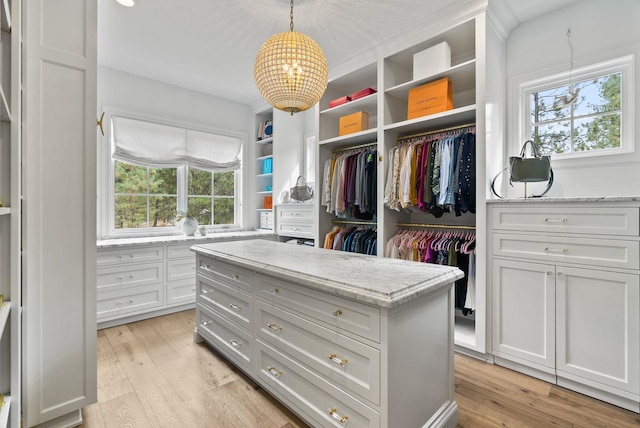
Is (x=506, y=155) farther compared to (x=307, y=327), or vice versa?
(x=506, y=155)

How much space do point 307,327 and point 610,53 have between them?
287 cm

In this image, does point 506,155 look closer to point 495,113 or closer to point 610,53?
point 495,113

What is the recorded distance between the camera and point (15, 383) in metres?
1.15

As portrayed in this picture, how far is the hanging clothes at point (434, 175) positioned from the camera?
94.6 inches

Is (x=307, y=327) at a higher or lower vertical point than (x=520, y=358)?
higher

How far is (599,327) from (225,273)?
240 centimetres

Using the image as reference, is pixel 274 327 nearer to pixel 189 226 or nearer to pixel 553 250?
pixel 553 250

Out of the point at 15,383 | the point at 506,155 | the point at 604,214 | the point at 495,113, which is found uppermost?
the point at 495,113

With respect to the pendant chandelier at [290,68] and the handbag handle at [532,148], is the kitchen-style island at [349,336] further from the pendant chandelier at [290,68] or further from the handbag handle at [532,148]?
the handbag handle at [532,148]

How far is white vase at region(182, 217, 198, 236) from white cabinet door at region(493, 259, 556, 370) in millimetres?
3300

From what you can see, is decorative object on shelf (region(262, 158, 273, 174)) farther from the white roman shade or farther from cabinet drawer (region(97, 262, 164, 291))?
cabinet drawer (region(97, 262, 164, 291))

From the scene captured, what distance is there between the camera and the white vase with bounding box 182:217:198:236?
3861mm

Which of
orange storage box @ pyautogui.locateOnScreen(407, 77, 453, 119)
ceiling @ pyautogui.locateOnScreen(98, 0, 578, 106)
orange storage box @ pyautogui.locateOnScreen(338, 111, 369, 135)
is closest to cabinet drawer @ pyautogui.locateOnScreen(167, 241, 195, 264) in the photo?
ceiling @ pyautogui.locateOnScreen(98, 0, 578, 106)

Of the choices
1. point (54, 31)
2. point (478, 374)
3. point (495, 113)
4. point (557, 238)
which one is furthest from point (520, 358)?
point (54, 31)
